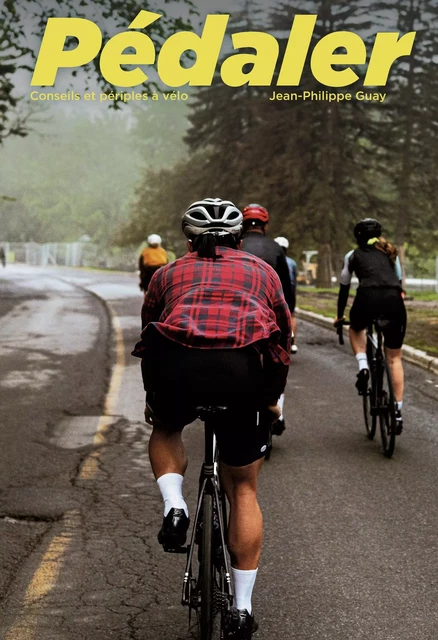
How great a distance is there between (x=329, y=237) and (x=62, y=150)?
10024cm

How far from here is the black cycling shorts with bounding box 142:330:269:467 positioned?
3.76m

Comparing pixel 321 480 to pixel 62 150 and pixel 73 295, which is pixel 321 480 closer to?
pixel 73 295

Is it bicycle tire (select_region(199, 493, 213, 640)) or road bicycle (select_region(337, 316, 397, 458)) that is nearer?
bicycle tire (select_region(199, 493, 213, 640))

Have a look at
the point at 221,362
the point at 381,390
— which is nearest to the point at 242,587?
the point at 221,362

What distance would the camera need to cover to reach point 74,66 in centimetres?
2722

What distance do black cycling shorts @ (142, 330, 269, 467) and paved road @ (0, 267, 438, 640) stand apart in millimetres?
1056

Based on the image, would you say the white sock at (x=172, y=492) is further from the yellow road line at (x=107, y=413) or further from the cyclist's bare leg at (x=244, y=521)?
the yellow road line at (x=107, y=413)

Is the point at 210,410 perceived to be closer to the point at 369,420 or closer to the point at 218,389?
the point at 218,389

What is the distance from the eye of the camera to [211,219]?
4.12m

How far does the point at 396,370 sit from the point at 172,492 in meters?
4.63

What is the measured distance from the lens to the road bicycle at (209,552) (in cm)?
373

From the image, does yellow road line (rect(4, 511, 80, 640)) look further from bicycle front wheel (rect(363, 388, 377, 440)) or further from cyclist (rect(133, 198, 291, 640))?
bicycle front wheel (rect(363, 388, 377, 440))

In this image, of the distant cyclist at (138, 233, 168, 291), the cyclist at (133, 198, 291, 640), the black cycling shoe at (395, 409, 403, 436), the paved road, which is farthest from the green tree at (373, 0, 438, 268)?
the cyclist at (133, 198, 291, 640)

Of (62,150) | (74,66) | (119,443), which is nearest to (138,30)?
(74,66)
